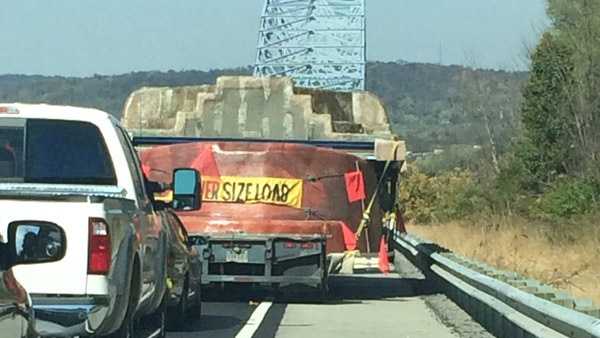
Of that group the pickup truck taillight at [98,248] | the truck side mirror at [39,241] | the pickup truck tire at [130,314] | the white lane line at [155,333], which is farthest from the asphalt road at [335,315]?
the truck side mirror at [39,241]

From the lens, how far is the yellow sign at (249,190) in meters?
19.2

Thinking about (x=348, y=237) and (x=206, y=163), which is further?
(x=348, y=237)

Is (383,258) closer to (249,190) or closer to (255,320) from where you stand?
(249,190)

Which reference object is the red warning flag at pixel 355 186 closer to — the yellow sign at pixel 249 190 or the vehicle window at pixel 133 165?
the yellow sign at pixel 249 190

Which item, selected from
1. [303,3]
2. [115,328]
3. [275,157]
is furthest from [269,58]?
[115,328]

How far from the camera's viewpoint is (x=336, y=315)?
57.3 ft

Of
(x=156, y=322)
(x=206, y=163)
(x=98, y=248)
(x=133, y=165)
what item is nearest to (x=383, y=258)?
(x=206, y=163)

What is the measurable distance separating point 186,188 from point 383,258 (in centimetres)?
932

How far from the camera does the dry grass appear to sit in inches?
767

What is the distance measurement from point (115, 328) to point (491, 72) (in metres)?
55.2

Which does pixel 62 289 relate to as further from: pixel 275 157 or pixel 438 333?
pixel 275 157

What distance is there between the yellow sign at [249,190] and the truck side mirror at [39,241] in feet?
37.5

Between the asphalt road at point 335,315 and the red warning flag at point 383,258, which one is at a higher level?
the red warning flag at point 383,258

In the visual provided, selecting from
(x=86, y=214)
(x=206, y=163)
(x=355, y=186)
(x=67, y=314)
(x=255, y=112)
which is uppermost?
(x=255, y=112)
